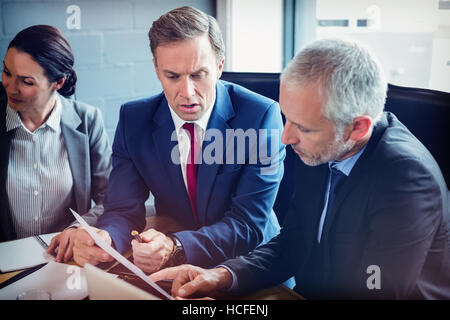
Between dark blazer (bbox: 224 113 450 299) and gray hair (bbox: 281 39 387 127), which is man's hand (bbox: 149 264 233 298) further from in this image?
gray hair (bbox: 281 39 387 127)

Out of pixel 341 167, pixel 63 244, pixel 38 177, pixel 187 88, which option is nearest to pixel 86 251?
pixel 63 244

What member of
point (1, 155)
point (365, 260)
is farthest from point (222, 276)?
point (1, 155)

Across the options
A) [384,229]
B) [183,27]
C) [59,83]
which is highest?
[183,27]

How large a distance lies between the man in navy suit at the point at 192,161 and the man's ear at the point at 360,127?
25cm

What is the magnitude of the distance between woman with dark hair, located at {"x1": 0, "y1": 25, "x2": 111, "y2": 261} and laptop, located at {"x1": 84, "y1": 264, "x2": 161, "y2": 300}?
0.72ft

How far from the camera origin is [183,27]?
35.9 inches

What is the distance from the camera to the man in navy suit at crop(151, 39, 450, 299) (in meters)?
0.77

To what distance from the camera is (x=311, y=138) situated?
83 centimetres

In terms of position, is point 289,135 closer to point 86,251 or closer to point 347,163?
point 347,163

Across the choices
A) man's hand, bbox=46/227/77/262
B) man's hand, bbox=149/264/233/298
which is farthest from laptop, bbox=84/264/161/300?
man's hand, bbox=46/227/77/262

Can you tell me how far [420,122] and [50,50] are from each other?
2.51 feet

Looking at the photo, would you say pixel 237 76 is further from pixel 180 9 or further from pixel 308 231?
pixel 308 231

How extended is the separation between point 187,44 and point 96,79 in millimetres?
211

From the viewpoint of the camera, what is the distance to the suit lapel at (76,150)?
96cm
